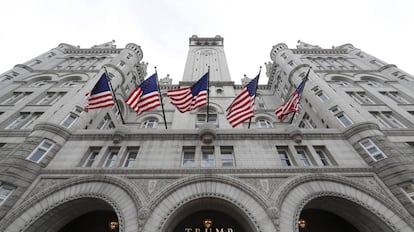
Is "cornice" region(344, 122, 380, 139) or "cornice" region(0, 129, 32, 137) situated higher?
"cornice" region(0, 129, 32, 137)

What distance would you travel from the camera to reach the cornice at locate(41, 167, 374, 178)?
14.8 m

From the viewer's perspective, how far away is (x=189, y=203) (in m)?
13.3

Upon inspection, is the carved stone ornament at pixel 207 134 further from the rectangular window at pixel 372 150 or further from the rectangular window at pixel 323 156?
the rectangular window at pixel 372 150

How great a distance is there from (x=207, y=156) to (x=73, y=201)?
34.2 feet

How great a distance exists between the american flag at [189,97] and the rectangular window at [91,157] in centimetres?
839

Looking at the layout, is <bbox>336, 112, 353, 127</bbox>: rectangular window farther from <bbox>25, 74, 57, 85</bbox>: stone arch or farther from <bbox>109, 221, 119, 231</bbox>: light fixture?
<bbox>25, 74, 57, 85</bbox>: stone arch

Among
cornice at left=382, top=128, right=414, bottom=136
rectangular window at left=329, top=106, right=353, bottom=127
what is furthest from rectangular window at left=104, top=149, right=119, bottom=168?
cornice at left=382, top=128, right=414, bottom=136

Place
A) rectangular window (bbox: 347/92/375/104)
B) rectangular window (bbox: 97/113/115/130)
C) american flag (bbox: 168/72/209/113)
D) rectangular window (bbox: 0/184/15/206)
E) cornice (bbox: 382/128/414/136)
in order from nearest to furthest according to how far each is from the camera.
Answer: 1. rectangular window (bbox: 0/184/15/206)
2. american flag (bbox: 168/72/209/113)
3. cornice (bbox: 382/128/414/136)
4. rectangular window (bbox: 347/92/375/104)
5. rectangular window (bbox: 97/113/115/130)

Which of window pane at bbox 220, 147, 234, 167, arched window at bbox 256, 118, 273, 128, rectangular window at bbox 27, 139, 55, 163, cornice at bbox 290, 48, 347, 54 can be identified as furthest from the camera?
cornice at bbox 290, 48, 347, 54

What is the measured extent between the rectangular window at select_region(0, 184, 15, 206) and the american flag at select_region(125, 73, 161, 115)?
9881 mm

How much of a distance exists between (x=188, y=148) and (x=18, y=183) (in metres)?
12.4

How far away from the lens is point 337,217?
15.5 m

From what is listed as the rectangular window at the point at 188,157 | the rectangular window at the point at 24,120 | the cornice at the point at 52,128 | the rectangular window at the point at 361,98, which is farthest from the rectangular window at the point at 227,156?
the rectangular window at the point at 24,120

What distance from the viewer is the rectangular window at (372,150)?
15.6 meters
